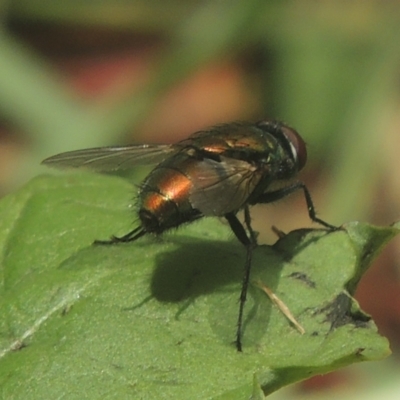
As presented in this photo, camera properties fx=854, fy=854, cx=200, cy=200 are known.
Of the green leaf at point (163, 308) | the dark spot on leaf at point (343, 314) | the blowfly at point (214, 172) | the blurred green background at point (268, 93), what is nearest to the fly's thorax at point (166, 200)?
the blowfly at point (214, 172)

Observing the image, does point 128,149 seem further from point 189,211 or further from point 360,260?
point 360,260

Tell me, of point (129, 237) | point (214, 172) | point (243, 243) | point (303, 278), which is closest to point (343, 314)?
point (303, 278)

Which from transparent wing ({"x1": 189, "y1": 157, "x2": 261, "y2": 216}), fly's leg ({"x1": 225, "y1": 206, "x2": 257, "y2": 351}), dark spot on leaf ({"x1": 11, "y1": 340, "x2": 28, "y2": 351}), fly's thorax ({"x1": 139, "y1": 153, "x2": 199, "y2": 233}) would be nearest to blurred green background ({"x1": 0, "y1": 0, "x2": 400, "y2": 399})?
fly's leg ({"x1": 225, "y1": 206, "x2": 257, "y2": 351})

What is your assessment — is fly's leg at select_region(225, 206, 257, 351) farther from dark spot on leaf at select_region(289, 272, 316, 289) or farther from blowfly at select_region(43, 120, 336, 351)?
dark spot on leaf at select_region(289, 272, 316, 289)

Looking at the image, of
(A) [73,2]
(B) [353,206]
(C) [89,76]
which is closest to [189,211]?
(B) [353,206]

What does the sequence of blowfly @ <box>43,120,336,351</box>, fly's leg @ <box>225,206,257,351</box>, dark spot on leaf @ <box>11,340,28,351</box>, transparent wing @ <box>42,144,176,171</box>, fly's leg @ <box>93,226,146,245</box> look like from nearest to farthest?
dark spot on leaf @ <box>11,340,28,351</box>, fly's leg @ <box>225,206,257,351</box>, blowfly @ <box>43,120,336,351</box>, fly's leg @ <box>93,226,146,245</box>, transparent wing @ <box>42,144,176,171</box>
